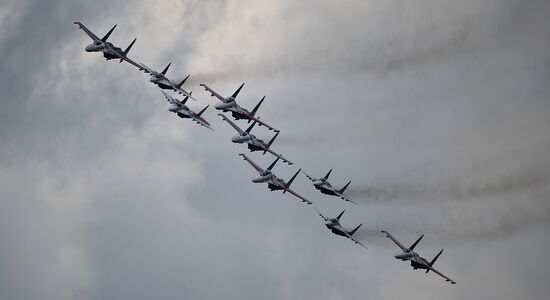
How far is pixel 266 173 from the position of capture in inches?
5487

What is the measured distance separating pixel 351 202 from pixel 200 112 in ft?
71.2

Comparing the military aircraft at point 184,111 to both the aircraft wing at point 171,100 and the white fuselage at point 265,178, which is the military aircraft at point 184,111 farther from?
the white fuselage at point 265,178

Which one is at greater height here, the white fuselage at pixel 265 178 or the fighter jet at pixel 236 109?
the fighter jet at pixel 236 109

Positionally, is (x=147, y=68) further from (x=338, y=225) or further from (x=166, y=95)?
(x=338, y=225)

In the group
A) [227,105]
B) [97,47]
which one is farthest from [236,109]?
[97,47]

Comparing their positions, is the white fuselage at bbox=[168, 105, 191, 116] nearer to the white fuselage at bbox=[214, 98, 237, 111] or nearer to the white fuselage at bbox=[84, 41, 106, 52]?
the white fuselage at bbox=[214, 98, 237, 111]

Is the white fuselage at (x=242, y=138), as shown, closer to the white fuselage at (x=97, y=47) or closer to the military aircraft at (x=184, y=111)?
the military aircraft at (x=184, y=111)

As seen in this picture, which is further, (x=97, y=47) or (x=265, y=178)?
(x=97, y=47)

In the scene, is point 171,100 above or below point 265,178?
above

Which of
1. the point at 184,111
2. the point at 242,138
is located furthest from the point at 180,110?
the point at 242,138

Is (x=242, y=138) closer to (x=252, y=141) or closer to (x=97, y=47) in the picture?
(x=252, y=141)

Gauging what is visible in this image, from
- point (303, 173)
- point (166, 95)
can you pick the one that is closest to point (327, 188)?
point (303, 173)

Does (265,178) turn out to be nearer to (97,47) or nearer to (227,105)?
(227,105)

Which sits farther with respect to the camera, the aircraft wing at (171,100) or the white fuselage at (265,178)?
the aircraft wing at (171,100)
